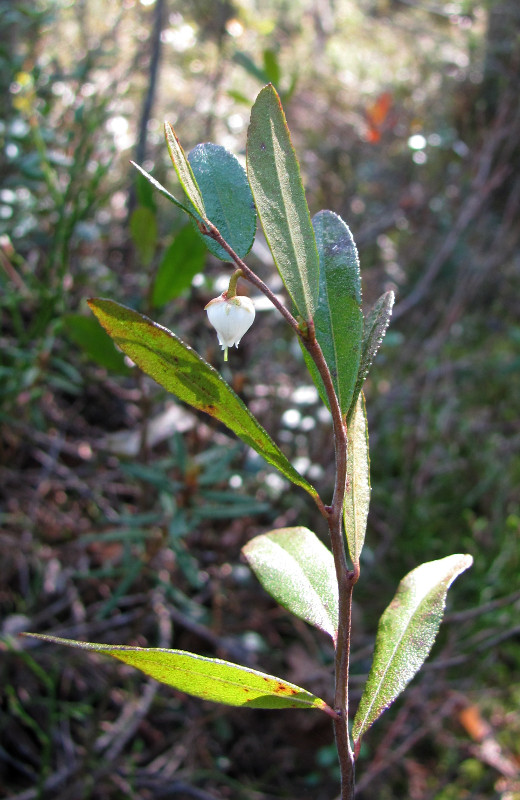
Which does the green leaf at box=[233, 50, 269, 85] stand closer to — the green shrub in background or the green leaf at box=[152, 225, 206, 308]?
the green leaf at box=[152, 225, 206, 308]

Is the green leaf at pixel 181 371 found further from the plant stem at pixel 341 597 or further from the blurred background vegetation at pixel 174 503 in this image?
the blurred background vegetation at pixel 174 503

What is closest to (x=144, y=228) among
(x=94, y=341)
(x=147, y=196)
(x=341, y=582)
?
(x=147, y=196)

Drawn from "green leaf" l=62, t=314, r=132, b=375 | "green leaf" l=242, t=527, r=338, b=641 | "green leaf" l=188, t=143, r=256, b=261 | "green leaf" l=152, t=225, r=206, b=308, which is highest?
"green leaf" l=188, t=143, r=256, b=261

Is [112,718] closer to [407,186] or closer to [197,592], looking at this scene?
[197,592]

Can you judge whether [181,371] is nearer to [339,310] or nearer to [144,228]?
[339,310]

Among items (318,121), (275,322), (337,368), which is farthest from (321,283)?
(318,121)

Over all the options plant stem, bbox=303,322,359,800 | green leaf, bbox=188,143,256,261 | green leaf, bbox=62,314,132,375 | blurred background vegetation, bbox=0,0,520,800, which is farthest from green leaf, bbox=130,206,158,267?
plant stem, bbox=303,322,359,800
